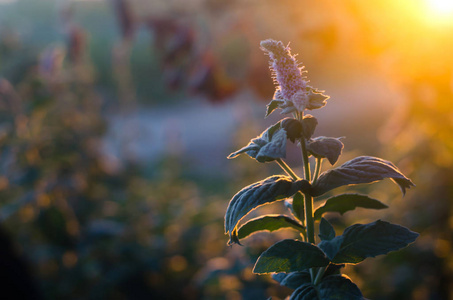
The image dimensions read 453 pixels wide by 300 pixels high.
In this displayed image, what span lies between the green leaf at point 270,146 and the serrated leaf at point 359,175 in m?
0.09

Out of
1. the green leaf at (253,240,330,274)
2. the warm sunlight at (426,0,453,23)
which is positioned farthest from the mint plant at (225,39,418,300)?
the warm sunlight at (426,0,453,23)

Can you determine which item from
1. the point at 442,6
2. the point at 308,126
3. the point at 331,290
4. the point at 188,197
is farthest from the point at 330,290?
the point at 188,197

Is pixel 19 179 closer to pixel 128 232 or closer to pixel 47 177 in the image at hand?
pixel 47 177

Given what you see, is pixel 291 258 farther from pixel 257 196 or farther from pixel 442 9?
pixel 442 9

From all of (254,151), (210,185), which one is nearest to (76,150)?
(254,151)

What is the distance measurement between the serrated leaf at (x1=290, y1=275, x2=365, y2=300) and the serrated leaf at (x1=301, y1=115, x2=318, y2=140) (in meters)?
0.20

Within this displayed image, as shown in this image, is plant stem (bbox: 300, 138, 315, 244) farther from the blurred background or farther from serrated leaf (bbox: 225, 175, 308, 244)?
the blurred background

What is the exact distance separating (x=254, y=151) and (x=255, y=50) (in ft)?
5.10

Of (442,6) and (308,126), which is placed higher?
(442,6)

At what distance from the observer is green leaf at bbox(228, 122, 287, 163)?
0.55 metres

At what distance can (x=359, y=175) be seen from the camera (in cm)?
59

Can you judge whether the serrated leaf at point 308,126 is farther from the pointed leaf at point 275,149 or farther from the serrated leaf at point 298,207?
the serrated leaf at point 298,207

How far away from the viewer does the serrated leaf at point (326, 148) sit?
583 millimetres

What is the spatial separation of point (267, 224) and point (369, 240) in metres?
0.15
